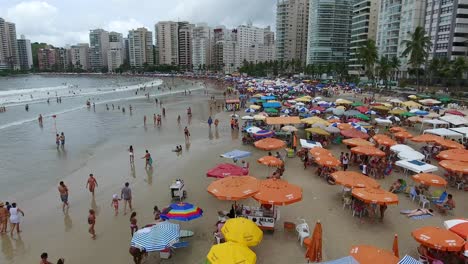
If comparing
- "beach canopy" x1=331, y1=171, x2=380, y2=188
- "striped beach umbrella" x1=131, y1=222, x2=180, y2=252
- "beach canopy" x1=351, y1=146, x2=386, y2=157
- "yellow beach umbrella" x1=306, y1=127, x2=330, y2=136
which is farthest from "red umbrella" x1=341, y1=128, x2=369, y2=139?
"striped beach umbrella" x1=131, y1=222, x2=180, y2=252

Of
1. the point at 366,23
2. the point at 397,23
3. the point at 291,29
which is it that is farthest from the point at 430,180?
the point at 291,29

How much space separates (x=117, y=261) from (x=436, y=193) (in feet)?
41.1

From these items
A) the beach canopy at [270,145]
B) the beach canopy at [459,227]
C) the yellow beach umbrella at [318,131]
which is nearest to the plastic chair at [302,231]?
the beach canopy at [459,227]

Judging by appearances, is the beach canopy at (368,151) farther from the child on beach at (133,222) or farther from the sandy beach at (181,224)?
the child on beach at (133,222)

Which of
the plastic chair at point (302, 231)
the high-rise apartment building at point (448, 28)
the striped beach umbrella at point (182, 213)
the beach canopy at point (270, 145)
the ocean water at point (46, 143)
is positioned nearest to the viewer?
the plastic chair at point (302, 231)

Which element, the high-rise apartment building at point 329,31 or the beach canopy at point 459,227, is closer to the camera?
the beach canopy at point 459,227

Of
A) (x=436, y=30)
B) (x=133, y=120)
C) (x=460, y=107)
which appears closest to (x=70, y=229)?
(x=133, y=120)

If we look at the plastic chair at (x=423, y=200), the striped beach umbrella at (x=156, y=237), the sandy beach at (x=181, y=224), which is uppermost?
the striped beach umbrella at (x=156, y=237)

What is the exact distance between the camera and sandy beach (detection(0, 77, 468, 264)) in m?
9.91

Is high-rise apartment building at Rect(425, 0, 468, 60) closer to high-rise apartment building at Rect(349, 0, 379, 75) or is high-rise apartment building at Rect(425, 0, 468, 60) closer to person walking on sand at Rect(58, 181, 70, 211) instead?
high-rise apartment building at Rect(349, 0, 379, 75)

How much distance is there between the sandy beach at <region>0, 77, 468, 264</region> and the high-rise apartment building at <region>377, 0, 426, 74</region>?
72133 mm

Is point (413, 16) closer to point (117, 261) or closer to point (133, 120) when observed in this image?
point (133, 120)

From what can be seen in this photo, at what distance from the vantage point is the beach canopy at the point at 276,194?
33.7ft

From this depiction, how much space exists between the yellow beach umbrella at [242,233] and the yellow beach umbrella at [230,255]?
90 centimetres
